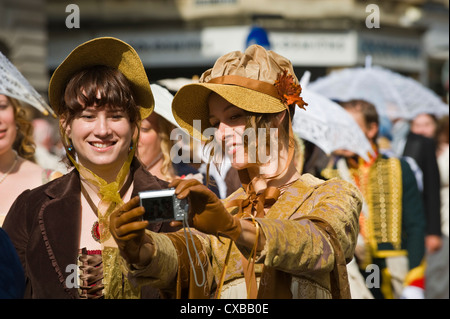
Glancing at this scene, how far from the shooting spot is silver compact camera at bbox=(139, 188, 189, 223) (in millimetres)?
2463

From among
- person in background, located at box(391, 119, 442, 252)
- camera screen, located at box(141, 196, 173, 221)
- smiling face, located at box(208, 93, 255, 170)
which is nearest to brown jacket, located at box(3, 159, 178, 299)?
smiling face, located at box(208, 93, 255, 170)

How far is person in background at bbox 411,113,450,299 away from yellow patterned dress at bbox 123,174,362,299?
483 cm

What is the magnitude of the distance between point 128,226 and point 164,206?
0.47 feet

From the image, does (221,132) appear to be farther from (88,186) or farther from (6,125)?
(6,125)

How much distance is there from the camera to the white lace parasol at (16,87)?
4.50m

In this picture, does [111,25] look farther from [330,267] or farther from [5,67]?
[330,267]

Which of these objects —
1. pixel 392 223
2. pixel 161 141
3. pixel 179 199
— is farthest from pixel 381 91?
pixel 179 199

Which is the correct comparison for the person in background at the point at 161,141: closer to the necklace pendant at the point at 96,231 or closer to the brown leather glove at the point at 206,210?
the necklace pendant at the point at 96,231

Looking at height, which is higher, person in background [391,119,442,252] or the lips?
person in background [391,119,442,252]

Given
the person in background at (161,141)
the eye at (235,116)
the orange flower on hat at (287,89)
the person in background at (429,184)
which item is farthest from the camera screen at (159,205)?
the person in background at (429,184)

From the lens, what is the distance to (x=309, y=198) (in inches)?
117

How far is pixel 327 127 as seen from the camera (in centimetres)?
590

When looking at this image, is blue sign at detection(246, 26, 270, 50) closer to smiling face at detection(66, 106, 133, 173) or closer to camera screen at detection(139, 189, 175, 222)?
smiling face at detection(66, 106, 133, 173)

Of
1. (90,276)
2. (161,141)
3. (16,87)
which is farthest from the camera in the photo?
(161,141)
